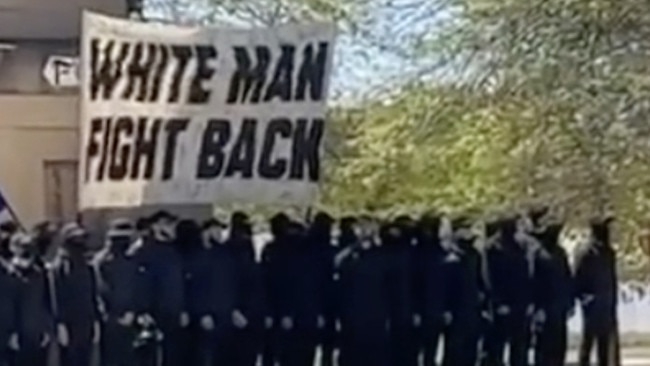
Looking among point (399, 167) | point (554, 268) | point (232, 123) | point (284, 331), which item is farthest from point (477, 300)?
point (399, 167)

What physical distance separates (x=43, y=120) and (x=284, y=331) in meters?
2.49

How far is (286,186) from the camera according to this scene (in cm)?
857

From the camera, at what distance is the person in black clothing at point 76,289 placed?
8258 mm

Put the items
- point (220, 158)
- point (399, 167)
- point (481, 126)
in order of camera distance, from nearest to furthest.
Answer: point (220, 158)
point (481, 126)
point (399, 167)

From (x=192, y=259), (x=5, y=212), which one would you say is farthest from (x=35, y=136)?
(x=192, y=259)

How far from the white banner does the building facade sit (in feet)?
5.76

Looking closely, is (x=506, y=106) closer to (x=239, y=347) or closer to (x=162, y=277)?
(x=239, y=347)

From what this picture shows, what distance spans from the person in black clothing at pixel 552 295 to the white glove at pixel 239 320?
4.94ft

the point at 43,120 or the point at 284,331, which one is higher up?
the point at 43,120

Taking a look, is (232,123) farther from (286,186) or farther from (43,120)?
(43,120)

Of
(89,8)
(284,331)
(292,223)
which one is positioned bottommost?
(284,331)

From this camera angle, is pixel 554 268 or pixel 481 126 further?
pixel 481 126

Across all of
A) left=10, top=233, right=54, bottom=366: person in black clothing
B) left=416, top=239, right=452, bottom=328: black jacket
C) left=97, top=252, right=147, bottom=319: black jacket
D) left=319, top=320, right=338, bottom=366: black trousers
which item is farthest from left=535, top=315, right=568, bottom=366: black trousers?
left=10, top=233, right=54, bottom=366: person in black clothing

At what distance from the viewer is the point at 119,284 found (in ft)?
27.1
